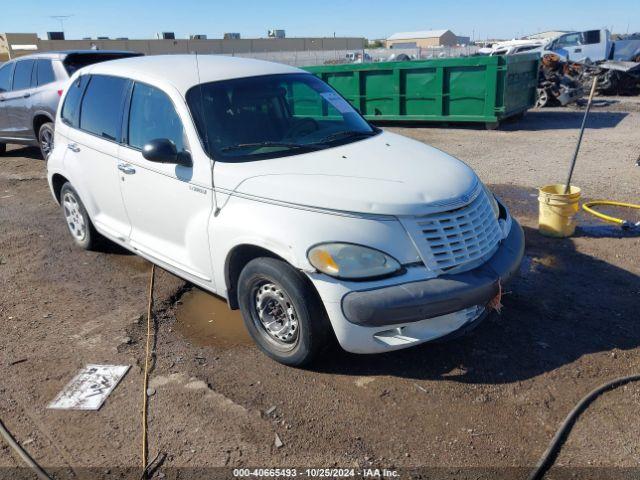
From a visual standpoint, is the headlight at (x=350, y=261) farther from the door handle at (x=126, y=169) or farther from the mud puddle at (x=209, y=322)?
the door handle at (x=126, y=169)

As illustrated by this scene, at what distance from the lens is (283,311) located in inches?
137

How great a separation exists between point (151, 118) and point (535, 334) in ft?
10.8

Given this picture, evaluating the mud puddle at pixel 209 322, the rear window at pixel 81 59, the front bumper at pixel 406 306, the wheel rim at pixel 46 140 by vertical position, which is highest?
the rear window at pixel 81 59

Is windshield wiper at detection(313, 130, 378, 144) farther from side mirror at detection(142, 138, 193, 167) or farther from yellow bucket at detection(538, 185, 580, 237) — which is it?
yellow bucket at detection(538, 185, 580, 237)

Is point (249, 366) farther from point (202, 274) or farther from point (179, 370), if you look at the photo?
point (202, 274)

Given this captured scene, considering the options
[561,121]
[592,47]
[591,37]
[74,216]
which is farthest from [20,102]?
[591,37]

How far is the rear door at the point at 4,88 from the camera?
10062 millimetres

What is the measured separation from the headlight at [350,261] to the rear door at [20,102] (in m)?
8.44

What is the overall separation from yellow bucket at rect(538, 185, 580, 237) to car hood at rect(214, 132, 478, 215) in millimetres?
2067

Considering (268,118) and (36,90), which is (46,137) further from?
(268,118)

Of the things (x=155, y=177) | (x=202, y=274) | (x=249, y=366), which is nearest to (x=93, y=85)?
(x=155, y=177)

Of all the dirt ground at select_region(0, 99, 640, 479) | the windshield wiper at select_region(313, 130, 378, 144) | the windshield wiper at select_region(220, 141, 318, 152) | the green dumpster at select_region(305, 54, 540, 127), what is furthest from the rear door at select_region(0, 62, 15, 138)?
the windshield wiper at select_region(313, 130, 378, 144)

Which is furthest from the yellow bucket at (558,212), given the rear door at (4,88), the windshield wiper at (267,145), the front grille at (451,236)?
the rear door at (4,88)

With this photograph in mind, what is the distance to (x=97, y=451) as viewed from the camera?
297cm
